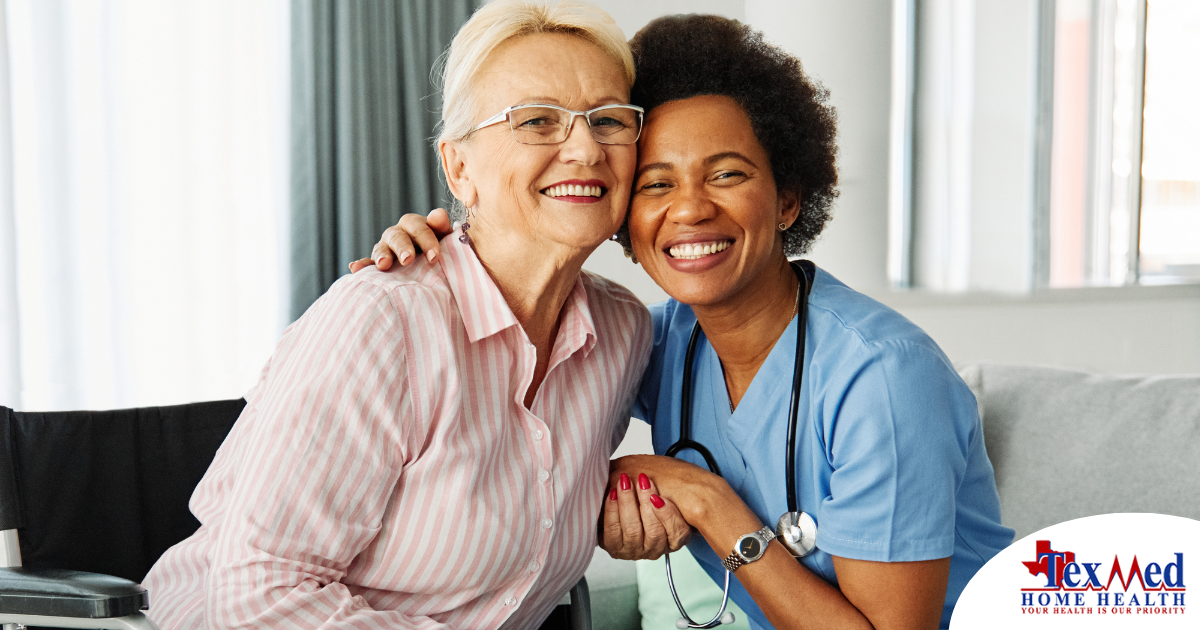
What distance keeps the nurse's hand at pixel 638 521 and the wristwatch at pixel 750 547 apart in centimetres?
10

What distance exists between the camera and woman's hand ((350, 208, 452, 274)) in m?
1.16

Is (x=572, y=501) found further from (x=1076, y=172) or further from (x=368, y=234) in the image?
(x=1076, y=172)

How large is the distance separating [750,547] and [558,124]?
24.9 inches

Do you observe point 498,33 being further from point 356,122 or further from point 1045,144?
point 1045,144

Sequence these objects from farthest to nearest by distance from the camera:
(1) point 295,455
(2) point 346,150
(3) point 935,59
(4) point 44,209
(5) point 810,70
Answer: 1. (3) point 935,59
2. (5) point 810,70
3. (2) point 346,150
4. (4) point 44,209
5. (1) point 295,455

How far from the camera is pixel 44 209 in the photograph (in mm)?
2400

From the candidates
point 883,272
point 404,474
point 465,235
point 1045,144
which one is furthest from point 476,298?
point 1045,144

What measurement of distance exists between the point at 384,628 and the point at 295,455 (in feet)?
0.78

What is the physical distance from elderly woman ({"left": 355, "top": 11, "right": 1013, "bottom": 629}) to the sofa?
567mm

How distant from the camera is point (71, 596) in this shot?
0.89 metres

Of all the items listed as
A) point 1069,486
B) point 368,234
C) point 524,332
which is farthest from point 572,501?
point 368,234

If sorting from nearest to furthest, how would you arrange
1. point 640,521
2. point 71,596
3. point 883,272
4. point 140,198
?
point 71,596, point 640,521, point 140,198, point 883,272

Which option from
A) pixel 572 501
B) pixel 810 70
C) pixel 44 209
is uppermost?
pixel 810 70

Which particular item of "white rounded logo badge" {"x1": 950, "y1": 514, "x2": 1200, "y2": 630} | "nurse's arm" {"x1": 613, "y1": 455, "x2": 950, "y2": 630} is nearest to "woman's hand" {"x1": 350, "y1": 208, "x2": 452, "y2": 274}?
"nurse's arm" {"x1": 613, "y1": 455, "x2": 950, "y2": 630}
